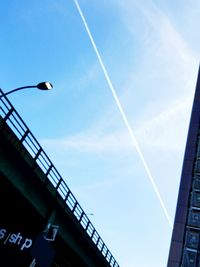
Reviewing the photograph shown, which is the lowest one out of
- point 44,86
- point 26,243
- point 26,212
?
point 26,243

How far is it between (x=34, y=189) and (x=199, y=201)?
28121mm

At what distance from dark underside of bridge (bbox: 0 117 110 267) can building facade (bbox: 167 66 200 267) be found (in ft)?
51.6

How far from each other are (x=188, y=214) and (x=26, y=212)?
26.1m

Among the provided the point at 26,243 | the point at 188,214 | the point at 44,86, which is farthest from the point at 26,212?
the point at 188,214

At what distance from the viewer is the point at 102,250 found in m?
32.4

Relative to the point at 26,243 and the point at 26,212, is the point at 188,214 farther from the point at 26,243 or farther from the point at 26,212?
the point at 26,212

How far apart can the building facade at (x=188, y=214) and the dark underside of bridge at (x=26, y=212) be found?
15.7 m

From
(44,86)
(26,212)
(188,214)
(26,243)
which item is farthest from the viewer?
(188,214)

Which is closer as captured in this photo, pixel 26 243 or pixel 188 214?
pixel 26 243

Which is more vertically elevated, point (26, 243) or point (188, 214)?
point (188, 214)

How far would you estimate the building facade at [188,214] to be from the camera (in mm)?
38062

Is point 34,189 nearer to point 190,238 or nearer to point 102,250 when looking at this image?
point 102,250

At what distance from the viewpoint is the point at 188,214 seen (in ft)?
138

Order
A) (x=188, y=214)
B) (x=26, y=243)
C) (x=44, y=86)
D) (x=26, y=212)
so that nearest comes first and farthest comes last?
1. (x=44, y=86)
2. (x=26, y=212)
3. (x=26, y=243)
4. (x=188, y=214)
